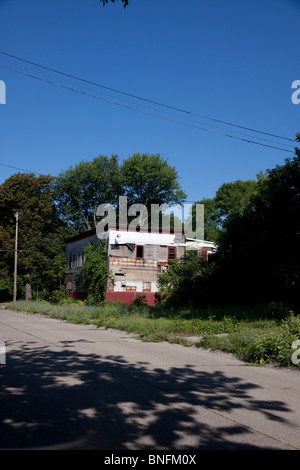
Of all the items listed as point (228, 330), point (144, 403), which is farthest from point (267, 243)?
point (144, 403)

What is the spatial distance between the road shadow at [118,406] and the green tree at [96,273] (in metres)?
27.4

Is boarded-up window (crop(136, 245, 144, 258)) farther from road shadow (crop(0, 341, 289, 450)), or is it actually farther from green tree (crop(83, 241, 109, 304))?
road shadow (crop(0, 341, 289, 450))

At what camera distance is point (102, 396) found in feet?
19.0

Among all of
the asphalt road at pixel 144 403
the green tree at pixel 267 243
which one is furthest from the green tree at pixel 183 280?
the asphalt road at pixel 144 403

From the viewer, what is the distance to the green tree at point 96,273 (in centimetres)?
3581

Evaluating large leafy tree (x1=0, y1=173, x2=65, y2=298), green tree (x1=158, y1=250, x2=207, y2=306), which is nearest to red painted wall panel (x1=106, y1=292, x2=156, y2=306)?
green tree (x1=158, y1=250, x2=207, y2=306)

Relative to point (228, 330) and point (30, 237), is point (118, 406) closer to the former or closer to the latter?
point (228, 330)

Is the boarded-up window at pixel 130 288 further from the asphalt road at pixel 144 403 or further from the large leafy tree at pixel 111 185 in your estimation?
the asphalt road at pixel 144 403

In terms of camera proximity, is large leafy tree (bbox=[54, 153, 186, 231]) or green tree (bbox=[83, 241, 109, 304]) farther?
large leafy tree (bbox=[54, 153, 186, 231])

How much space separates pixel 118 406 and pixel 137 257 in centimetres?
3293

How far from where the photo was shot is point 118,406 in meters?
5.30

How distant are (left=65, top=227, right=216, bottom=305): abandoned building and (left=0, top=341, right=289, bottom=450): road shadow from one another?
27.8 metres

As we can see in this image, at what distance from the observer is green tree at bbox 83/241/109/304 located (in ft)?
117
